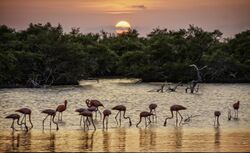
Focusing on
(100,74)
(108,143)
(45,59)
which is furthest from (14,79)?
(108,143)

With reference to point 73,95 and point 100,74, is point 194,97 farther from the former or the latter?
point 100,74

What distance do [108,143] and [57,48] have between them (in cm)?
2787

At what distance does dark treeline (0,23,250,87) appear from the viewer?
4047cm

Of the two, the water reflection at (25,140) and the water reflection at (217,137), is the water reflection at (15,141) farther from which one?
the water reflection at (217,137)

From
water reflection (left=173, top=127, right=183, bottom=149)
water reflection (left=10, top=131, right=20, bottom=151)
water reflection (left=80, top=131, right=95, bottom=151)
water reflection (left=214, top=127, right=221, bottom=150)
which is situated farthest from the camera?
water reflection (left=173, top=127, right=183, bottom=149)

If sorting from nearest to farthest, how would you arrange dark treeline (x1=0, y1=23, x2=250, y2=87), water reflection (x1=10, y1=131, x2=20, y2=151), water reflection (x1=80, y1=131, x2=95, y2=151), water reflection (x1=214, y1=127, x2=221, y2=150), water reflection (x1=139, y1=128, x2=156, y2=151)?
water reflection (x1=10, y1=131, x2=20, y2=151)
water reflection (x1=80, y1=131, x2=95, y2=151)
water reflection (x1=139, y1=128, x2=156, y2=151)
water reflection (x1=214, y1=127, x2=221, y2=150)
dark treeline (x1=0, y1=23, x2=250, y2=87)

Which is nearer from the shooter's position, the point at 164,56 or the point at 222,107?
the point at 222,107

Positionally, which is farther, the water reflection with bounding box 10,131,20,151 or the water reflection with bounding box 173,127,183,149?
the water reflection with bounding box 173,127,183,149

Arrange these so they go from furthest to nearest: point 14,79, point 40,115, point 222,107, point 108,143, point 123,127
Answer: point 14,79 → point 222,107 → point 40,115 → point 123,127 → point 108,143

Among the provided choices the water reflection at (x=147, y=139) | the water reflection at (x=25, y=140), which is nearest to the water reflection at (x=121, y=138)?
the water reflection at (x=147, y=139)

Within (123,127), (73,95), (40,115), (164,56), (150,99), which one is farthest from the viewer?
(164,56)

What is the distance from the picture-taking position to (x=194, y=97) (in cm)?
3095

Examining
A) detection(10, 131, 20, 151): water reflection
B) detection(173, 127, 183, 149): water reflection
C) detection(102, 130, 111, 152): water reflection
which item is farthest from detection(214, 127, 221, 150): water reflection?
detection(10, 131, 20, 151): water reflection

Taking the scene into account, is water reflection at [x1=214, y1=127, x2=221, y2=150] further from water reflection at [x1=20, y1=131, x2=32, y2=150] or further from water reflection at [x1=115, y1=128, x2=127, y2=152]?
water reflection at [x1=20, y1=131, x2=32, y2=150]
